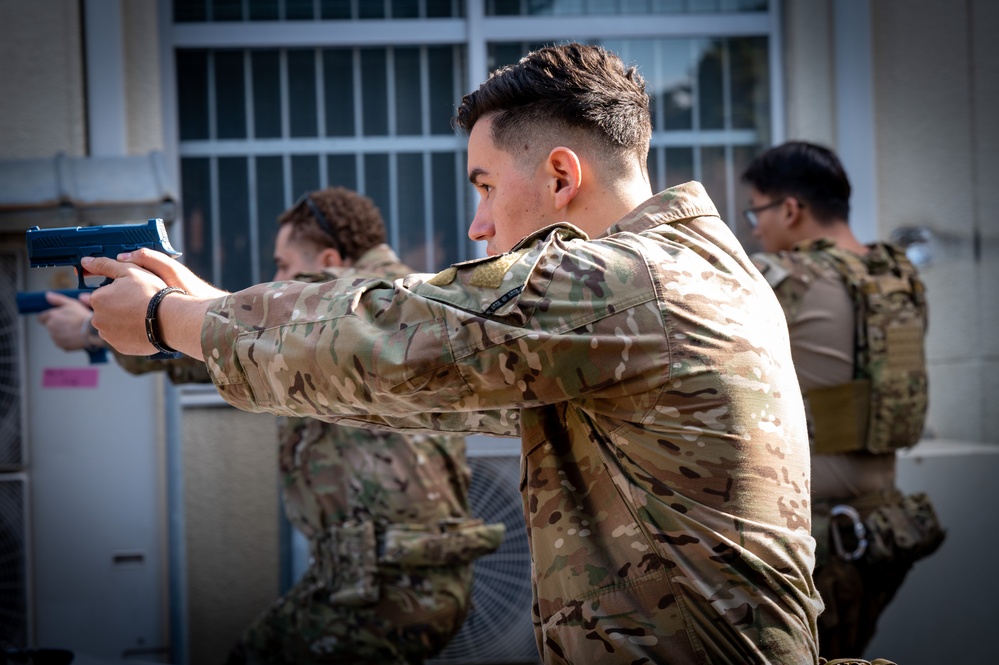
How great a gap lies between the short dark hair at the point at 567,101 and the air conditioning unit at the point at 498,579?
8.95 feet

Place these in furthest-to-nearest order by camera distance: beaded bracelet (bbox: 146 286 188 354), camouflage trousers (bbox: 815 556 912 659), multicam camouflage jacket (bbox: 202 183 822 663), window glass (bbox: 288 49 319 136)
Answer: window glass (bbox: 288 49 319 136)
camouflage trousers (bbox: 815 556 912 659)
beaded bracelet (bbox: 146 286 188 354)
multicam camouflage jacket (bbox: 202 183 822 663)

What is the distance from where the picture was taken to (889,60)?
5.05 meters

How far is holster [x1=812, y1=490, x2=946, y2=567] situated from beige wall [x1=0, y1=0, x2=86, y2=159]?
3471 millimetres

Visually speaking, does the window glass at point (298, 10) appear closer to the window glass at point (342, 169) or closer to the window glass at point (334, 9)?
the window glass at point (334, 9)

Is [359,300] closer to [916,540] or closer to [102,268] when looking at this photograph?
[102,268]

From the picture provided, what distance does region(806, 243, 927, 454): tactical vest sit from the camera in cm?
362

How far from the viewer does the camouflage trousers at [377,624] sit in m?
3.41

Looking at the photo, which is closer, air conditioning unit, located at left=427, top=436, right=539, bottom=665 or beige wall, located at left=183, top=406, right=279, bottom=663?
air conditioning unit, located at left=427, top=436, right=539, bottom=665

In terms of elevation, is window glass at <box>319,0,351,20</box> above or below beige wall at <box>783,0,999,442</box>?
above

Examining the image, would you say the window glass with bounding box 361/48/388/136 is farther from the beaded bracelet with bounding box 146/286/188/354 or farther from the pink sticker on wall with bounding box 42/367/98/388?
the beaded bracelet with bounding box 146/286/188/354

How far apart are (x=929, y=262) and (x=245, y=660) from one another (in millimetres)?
3614

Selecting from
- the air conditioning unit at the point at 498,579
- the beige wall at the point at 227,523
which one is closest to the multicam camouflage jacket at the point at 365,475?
the air conditioning unit at the point at 498,579

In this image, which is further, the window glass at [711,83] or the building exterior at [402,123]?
the window glass at [711,83]

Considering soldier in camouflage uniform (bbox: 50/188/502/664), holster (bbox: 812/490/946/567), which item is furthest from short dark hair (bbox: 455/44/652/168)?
holster (bbox: 812/490/946/567)
